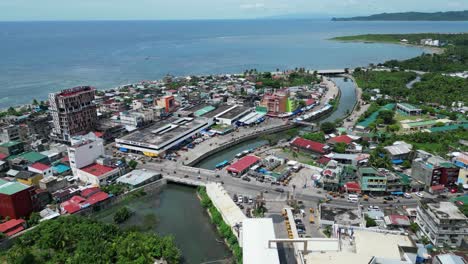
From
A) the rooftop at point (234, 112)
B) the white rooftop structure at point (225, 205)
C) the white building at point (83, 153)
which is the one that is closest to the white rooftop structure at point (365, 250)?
the white rooftop structure at point (225, 205)

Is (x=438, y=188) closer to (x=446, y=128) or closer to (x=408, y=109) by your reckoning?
(x=446, y=128)

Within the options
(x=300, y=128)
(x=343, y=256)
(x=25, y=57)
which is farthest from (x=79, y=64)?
(x=343, y=256)

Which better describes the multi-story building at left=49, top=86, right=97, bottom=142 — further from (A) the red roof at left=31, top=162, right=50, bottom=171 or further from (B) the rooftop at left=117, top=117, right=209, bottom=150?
(A) the red roof at left=31, top=162, right=50, bottom=171

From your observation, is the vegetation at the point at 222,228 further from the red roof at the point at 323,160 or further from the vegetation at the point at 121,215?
the red roof at the point at 323,160

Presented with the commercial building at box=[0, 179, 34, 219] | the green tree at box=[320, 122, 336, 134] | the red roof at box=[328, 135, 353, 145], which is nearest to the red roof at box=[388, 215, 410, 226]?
the red roof at box=[328, 135, 353, 145]

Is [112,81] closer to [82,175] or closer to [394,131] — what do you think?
[82,175]

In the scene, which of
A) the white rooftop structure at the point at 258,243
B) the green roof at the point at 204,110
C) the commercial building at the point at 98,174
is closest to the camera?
the white rooftop structure at the point at 258,243
